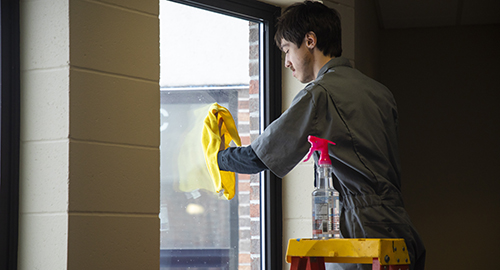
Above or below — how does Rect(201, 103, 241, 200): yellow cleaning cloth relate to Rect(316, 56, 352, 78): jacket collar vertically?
below

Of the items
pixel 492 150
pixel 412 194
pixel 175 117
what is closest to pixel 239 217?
pixel 175 117

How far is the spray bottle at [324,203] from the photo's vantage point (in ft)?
4.62

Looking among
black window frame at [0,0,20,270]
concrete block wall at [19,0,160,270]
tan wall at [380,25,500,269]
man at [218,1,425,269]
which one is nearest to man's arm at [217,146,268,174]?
man at [218,1,425,269]

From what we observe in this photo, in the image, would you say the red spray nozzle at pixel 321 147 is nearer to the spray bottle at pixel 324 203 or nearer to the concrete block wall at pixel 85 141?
the spray bottle at pixel 324 203

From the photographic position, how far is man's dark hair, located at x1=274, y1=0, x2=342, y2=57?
1748mm

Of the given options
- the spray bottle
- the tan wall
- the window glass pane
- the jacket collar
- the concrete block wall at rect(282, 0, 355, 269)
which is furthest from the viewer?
the tan wall

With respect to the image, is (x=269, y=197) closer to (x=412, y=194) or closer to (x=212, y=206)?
(x=212, y=206)

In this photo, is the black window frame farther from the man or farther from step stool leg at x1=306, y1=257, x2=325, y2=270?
step stool leg at x1=306, y1=257, x2=325, y2=270

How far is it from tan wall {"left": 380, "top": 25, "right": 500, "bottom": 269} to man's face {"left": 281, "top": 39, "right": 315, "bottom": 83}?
8.33ft

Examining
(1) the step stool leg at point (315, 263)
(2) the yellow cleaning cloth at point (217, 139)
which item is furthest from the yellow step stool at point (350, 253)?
(2) the yellow cleaning cloth at point (217, 139)

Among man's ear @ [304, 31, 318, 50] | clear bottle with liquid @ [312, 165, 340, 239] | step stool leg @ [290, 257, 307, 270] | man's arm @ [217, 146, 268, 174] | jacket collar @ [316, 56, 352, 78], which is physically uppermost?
man's ear @ [304, 31, 318, 50]

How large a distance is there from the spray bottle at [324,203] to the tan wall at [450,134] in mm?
2821

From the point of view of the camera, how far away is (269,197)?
2.26 meters

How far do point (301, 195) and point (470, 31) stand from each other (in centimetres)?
256
